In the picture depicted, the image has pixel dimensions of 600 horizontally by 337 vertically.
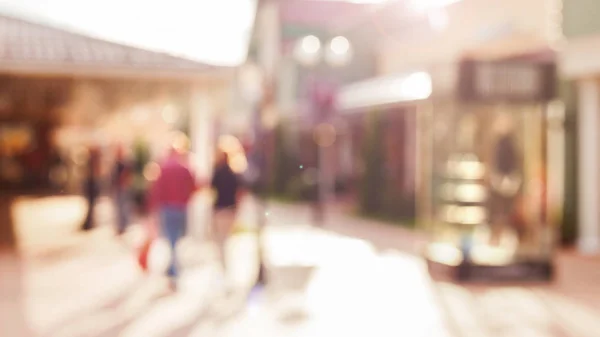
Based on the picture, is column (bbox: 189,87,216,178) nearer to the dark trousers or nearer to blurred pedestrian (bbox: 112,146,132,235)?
blurred pedestrian (bbox: 112,146,132,235)

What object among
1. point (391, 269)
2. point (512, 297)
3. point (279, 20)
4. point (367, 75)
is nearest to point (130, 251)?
point (391, 269)

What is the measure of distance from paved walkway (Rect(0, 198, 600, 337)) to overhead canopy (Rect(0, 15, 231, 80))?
3.19 meters

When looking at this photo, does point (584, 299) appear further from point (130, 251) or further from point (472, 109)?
point (130, 251)

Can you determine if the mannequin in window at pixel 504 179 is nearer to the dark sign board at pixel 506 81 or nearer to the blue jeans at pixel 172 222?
the dark sign board at pixel 506 81

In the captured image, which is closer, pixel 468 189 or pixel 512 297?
pixel 512 297

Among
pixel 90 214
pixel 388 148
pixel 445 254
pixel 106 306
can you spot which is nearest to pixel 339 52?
pixel 388 148

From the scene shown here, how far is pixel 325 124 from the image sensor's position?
→ 2052cm

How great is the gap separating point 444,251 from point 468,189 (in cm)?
148

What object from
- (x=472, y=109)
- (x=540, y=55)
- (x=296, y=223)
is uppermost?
(x=540, y=55)

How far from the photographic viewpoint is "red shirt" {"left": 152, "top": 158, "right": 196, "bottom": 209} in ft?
32.4

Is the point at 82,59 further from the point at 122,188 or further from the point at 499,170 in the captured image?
the point at 499,170

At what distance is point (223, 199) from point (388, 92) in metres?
10.2

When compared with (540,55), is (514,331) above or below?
below

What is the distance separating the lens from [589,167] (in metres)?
14.5
